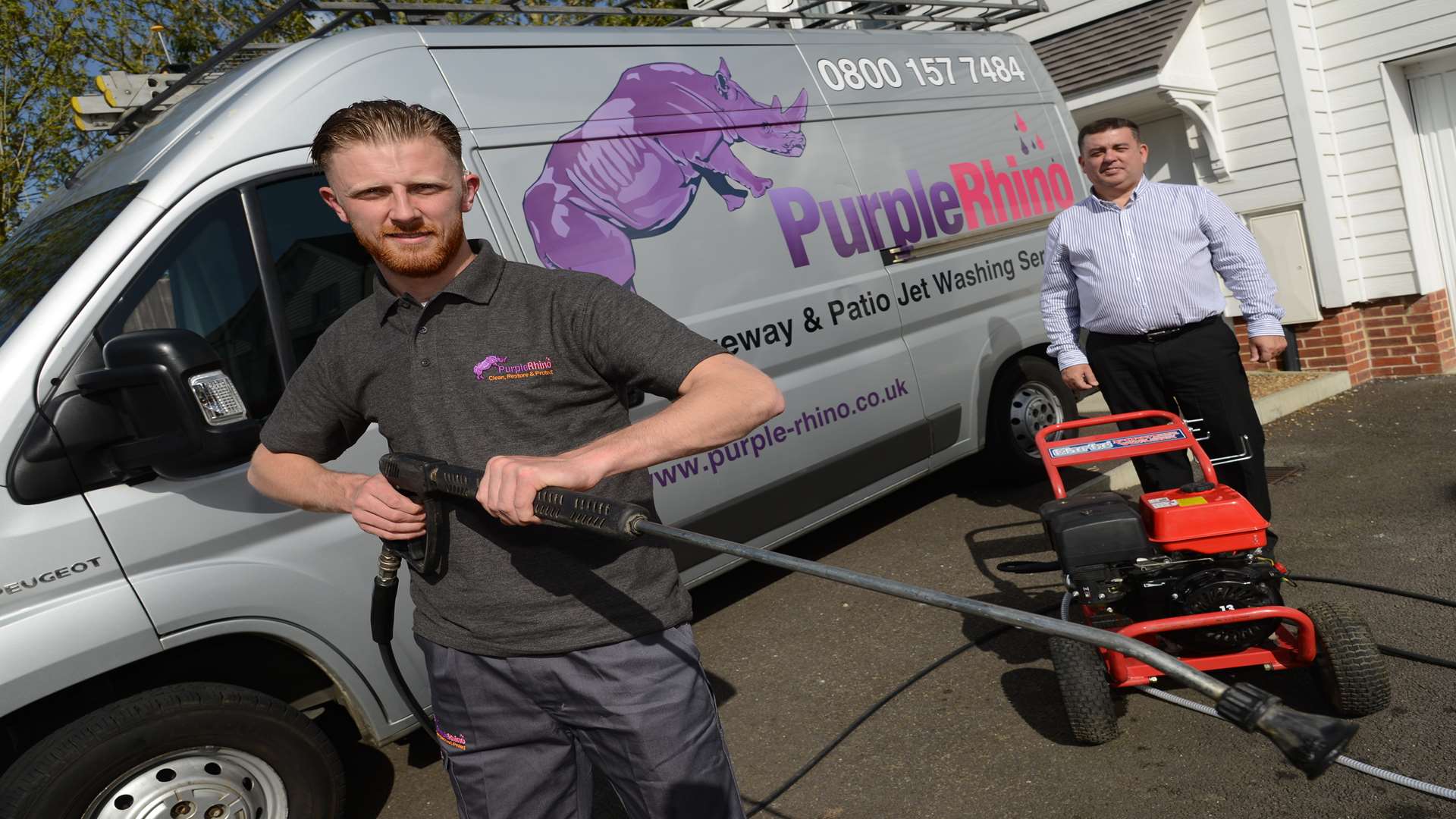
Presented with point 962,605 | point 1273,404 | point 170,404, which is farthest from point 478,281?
point 1273,404

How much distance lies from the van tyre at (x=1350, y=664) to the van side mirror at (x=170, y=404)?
3.16 m

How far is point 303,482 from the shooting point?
7.13ft

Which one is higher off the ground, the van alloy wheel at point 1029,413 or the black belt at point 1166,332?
the black belt at point 1166,332

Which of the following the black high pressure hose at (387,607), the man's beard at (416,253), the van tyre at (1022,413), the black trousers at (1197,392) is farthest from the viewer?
the van tyre at (1022,413)

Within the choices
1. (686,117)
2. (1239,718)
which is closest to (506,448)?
(1239,718)

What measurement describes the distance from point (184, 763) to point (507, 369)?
6.21ft

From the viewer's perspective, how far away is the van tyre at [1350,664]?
314 centimetres

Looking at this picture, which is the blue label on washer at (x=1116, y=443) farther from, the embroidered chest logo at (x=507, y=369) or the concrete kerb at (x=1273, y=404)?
the embroidered chest logo at (x=507, y=369)

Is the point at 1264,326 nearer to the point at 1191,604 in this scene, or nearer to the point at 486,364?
the point at 1191,604

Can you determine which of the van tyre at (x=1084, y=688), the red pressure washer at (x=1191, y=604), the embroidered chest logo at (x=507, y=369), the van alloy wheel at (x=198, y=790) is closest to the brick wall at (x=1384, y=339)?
the red pressure washer at (x=1191, y=604)

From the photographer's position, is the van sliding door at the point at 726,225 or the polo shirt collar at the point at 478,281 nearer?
the polo shirt collar at the point at 478,281

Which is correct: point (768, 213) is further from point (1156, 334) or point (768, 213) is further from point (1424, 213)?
→ point (1424, 213)

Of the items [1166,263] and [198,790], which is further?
[1166,263]

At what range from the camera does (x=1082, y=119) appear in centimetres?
942
